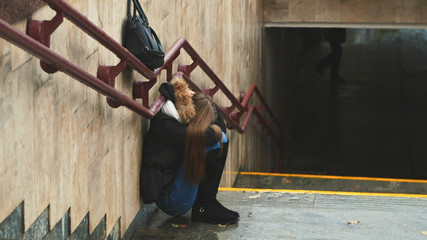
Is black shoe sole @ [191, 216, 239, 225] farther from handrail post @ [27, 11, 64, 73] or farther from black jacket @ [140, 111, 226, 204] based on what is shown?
handrail post @ [27, 11, 64, 73]

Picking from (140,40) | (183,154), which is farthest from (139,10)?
(183,154)

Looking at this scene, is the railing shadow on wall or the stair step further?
the stair step

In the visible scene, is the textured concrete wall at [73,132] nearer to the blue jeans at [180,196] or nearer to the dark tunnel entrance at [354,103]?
the blue jeans at [180,196]

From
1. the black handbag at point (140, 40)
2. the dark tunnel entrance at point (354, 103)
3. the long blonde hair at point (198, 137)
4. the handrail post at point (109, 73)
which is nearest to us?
the handrail post at point (109, 73)

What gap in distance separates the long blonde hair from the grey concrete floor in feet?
1.36

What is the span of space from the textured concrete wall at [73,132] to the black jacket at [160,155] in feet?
0.24

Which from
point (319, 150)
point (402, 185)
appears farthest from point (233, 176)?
point (319, 150)

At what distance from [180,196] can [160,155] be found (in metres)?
0.32

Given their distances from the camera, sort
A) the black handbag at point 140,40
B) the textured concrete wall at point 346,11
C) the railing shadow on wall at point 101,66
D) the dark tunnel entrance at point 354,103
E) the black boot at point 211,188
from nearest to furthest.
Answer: the railing shadow on wall at point 101,66 < the black handbag at point 140,40 < the black boot at point 211,188 < the textured concrete wall at point 346,11 < the dark tunnel entrance at point 354,103

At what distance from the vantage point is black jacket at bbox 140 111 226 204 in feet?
17.0

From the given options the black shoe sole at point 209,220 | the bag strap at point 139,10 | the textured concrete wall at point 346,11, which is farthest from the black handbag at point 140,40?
the textured concrete wall at point 346,11

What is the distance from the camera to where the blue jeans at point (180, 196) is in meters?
5.31

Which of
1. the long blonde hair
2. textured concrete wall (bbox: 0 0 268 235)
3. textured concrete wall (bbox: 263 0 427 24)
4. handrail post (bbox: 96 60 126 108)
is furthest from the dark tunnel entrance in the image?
handrail post (bbox: 96 60 126 108)

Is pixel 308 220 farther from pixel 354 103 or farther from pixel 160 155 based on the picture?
pixel 354 103
